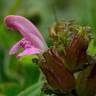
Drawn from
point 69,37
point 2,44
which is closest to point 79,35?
point 69,37

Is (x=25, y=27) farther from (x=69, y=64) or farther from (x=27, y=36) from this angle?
(x=69, y=64)

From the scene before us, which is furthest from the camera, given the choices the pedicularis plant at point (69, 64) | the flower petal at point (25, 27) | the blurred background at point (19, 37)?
the blurred background at point (19, 37)

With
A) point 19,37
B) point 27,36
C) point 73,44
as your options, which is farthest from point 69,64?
point 19,37

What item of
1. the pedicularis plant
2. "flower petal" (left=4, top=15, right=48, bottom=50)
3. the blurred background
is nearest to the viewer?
the pedicularis plant

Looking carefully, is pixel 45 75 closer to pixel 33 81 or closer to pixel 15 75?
pixel 33 81

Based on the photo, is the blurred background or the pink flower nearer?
the pink flower
